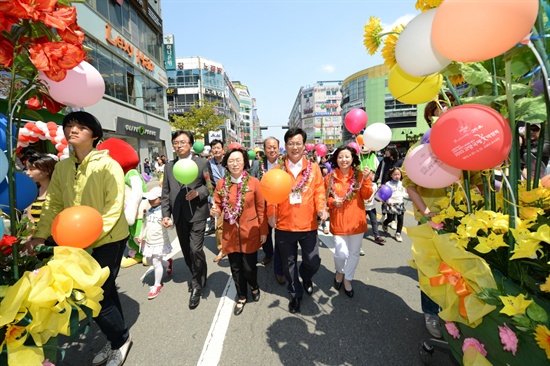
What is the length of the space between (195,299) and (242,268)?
0.69m

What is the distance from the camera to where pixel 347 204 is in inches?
124

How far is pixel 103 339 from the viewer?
266cm

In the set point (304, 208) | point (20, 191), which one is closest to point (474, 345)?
point (304, 208)

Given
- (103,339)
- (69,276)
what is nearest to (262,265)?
(103,339)

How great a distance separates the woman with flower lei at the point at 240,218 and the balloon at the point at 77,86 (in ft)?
4.79

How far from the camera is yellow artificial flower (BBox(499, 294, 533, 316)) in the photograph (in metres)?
1.14

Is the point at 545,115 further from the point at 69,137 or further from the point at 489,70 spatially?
the point at 69,137

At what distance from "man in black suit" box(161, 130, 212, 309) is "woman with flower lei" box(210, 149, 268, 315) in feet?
1.09

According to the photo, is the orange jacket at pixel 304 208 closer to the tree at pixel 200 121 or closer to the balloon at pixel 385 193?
the balloon at pixel 385 193

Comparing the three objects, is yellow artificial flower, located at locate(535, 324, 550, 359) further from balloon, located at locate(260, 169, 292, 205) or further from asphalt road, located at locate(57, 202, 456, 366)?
balloon, located at locate(260, 169, 292, 205)

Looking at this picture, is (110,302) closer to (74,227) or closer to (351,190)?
(74,227)

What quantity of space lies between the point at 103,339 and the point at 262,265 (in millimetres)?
2244

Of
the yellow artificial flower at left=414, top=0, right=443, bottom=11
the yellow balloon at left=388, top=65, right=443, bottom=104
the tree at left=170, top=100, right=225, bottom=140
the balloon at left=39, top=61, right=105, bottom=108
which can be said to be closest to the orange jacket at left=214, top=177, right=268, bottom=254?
the balloon at left=39, top=61, right=105, bottom=108

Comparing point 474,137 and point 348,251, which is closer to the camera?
point 474,137
